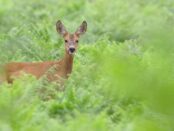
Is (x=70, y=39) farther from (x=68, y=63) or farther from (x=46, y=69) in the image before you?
(x=46, y=69)

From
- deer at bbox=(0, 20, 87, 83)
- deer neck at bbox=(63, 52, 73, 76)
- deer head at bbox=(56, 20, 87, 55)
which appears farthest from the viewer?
deer head at bbox=(56, 20, 87, 55)

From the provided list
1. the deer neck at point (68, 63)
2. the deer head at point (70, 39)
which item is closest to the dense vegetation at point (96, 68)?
the deer neck at point (68, 63)

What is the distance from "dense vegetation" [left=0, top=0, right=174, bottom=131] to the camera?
2.72 meters

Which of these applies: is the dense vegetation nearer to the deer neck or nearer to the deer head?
the deer neck

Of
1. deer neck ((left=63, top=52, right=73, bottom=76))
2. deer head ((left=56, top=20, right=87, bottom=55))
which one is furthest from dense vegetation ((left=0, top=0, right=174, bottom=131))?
deer head ((left=56, top=20, right=87, bottom=55))

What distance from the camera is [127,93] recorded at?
2752 millimetres

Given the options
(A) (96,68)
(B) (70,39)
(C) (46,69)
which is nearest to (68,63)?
(C) (46,69)

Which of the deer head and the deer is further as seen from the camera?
the deer head

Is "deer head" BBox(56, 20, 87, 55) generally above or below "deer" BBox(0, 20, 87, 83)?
above

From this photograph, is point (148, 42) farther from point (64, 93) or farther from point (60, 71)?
point (60, 71)

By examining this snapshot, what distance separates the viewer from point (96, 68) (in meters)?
7.27

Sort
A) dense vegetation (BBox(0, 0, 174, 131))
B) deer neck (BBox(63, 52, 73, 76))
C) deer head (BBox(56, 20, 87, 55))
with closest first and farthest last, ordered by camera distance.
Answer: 1. dense vegetation (BBox(0, 0, 174, 131))
2. deer neck (BBox(63, 52, 73, 76))
3. deer head (BBox(56, 20, 87, 55))

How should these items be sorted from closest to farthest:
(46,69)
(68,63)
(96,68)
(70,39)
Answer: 1. (96,68)
2. (46,69)
3. (68,63)
4. (70,39)

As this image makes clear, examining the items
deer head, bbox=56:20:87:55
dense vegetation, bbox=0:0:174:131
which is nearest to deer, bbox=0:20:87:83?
deer head, bbox=56:20:87:55
